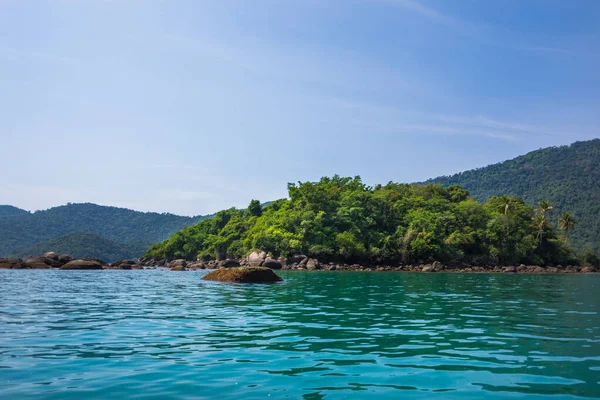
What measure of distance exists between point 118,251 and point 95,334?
149 m

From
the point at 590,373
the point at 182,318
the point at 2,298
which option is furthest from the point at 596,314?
the point at 2,298

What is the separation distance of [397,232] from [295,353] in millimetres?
76745

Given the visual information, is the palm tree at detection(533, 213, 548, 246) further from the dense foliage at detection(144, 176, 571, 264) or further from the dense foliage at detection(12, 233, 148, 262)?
the dense foliage at detection(12, 233, 148, 262)

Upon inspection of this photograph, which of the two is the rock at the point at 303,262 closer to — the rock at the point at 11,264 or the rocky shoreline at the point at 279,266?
the rocky shoreline at the point at 279,266

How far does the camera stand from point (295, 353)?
28.4ft

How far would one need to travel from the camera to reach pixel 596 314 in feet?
51.1

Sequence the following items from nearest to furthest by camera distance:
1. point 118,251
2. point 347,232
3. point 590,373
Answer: point 590,373 < point 347,232 < point 118,251

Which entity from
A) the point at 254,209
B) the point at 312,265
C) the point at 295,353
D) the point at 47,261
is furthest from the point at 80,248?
the point at 295,353

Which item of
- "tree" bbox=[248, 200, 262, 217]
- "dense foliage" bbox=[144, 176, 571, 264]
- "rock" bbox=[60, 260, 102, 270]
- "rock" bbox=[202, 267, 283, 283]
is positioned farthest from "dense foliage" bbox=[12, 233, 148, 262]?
"rock" bbox=[202, 267, 283, 283]

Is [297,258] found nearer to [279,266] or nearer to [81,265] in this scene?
[279,266]

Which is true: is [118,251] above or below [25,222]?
below

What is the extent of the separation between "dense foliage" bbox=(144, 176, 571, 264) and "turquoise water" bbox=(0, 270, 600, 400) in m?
63.5

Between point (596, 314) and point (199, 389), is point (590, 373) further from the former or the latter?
point (596, 314)

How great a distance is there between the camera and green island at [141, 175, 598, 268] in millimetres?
79750
